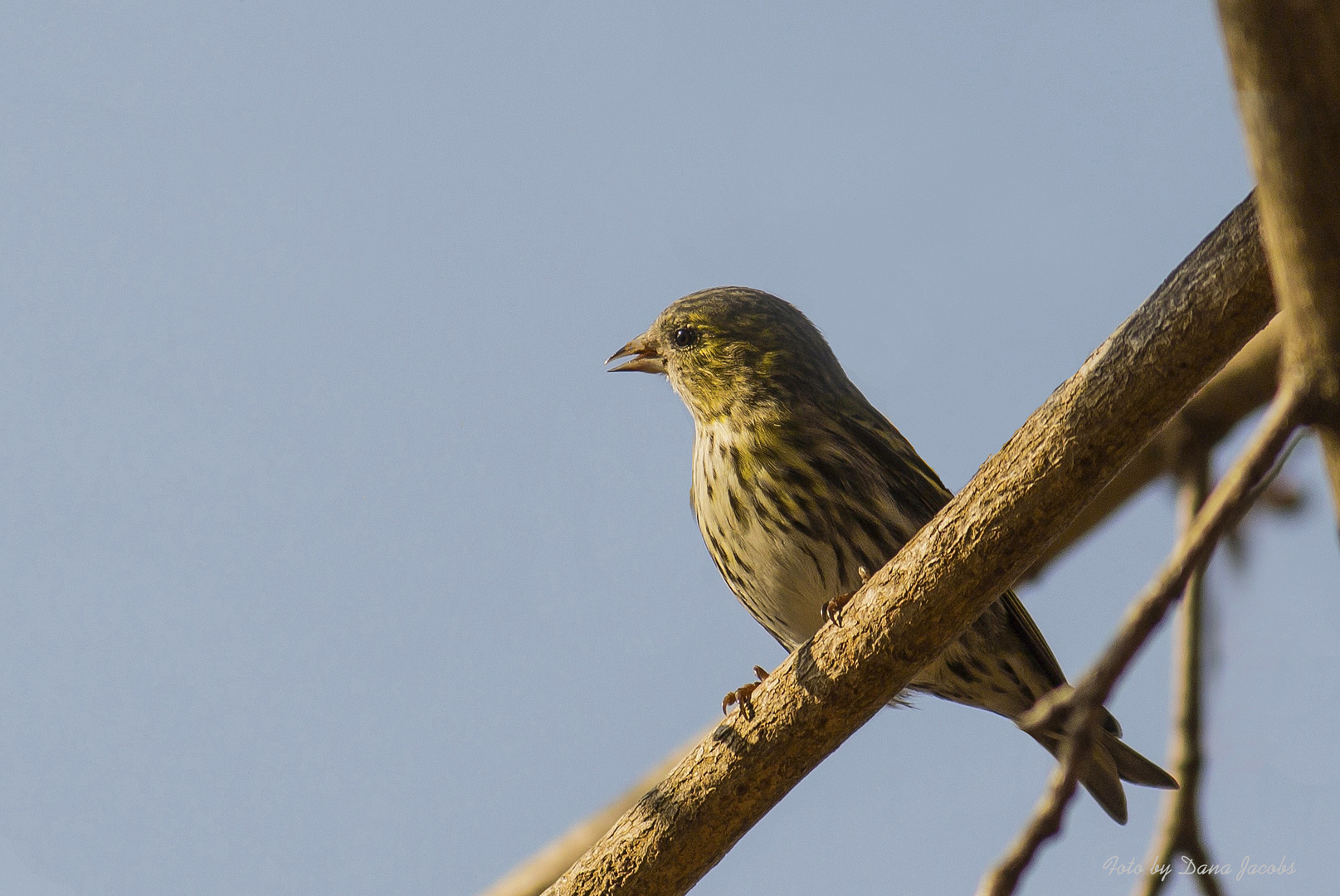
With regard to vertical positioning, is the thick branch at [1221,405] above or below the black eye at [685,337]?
below

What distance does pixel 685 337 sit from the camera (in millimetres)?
5648

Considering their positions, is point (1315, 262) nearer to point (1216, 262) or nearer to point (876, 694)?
point (1216, 262)

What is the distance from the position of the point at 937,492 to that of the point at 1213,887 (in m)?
2.07

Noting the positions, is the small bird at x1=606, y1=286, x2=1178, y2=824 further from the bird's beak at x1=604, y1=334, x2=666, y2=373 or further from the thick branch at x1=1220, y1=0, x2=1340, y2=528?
the thick branch at x1=1220, y1=0, x2=1340, y2=528

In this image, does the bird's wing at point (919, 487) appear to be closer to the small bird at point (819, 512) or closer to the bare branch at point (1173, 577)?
the small bird at point (819, 512)

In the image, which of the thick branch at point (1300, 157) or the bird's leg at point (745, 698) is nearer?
the thick branch at point (1300, 157)

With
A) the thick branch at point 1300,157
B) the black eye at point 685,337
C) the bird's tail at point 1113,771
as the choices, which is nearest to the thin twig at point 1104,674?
the thick branch at point 1300,157

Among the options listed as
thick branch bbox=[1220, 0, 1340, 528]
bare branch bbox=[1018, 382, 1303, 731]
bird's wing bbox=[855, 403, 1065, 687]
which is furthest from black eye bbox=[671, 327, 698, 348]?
bare branch bbox=[1018, 382, 1303, 731]

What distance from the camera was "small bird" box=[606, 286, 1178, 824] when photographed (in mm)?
4590

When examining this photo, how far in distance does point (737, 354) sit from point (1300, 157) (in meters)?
3.41

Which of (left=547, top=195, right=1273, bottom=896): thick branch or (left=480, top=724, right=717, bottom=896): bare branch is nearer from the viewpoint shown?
(left=547, top=195, right=1273, bottom=896): thick branch

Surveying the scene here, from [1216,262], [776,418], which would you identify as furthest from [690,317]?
[1216,262]

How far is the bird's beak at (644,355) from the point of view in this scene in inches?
228

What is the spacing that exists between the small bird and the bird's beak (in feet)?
1.39
